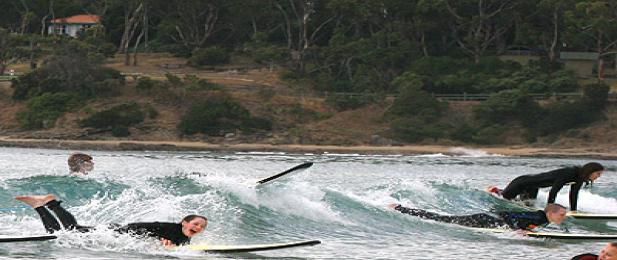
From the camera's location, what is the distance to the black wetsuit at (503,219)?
2161 centimetres

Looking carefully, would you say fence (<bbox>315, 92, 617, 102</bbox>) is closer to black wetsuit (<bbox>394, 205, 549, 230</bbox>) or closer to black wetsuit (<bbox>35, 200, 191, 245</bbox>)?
black wetsuit (<bbox>394, 205, 549, 230</bbox>)

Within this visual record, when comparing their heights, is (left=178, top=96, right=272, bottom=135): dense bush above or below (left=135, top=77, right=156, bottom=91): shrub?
below

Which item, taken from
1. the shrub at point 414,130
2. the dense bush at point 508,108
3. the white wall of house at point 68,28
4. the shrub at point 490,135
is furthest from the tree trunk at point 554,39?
the white wall of house at point 68,28

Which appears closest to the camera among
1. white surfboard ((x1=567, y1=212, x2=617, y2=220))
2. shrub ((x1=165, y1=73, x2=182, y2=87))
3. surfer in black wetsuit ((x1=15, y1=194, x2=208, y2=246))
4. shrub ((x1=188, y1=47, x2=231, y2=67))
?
surfer in black wetsuit ((x1=15, y1=194, x2=208, y2=246))

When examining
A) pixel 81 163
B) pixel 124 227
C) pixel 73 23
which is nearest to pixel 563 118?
pixel 73 23

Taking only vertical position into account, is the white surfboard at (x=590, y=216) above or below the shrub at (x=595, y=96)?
above

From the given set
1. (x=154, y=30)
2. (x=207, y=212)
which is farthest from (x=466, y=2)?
(x=207, y=212)

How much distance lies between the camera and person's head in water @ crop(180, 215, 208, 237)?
17125 millimetres

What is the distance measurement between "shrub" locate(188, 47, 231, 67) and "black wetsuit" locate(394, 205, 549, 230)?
64515mm

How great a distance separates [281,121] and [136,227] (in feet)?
188

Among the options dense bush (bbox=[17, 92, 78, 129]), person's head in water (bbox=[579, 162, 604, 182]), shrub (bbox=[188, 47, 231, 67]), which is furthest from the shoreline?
person's head in water (bbox=[579, 162, 604, 182])

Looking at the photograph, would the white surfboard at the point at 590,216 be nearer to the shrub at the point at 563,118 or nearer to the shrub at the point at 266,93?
the shrub at the point at 563,118

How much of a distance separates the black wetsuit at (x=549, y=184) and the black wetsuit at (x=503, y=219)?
147 centimetres

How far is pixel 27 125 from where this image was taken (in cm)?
7419
